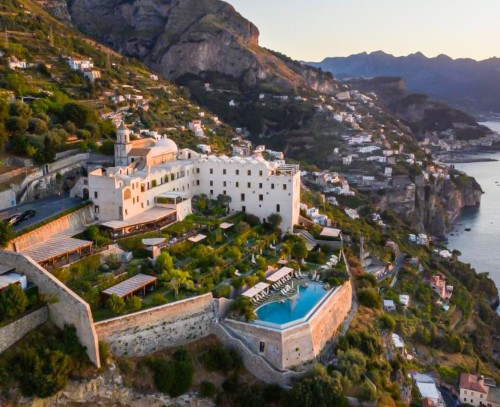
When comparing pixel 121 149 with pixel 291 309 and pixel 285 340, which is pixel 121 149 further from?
pixel 285 340

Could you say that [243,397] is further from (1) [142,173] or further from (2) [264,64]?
(2) [264,64]

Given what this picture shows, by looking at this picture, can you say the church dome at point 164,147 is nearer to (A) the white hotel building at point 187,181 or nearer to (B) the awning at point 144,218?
(A) the white hotel building at point 187,181

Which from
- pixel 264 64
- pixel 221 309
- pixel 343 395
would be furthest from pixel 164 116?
pixel 264 64

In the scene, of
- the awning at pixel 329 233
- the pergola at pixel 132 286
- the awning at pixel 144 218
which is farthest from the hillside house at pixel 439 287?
the pergola at pixel 132 286

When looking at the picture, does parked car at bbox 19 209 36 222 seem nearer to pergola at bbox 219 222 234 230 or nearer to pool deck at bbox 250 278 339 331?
pergola at bbox 219 222 234 230

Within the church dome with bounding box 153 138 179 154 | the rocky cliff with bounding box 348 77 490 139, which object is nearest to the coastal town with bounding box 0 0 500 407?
the church dome with bounding box 153 138 179 154

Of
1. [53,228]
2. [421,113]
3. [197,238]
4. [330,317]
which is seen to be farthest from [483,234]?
[421,113]
